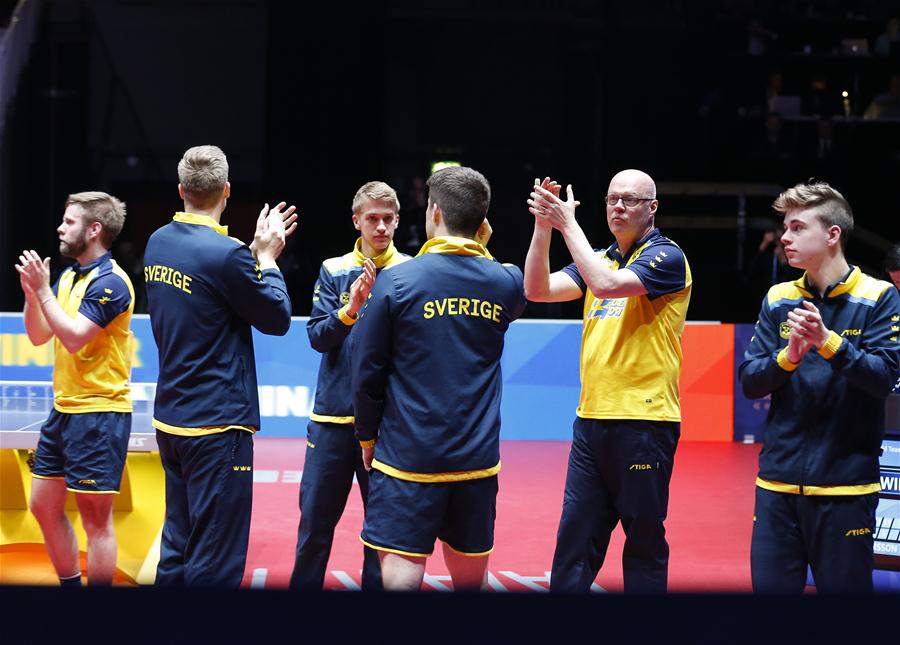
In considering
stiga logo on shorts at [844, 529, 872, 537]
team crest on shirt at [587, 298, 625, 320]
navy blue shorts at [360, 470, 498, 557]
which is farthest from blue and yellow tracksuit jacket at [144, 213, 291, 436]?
stiga logo on shorts at [844, 529, 872, 537]

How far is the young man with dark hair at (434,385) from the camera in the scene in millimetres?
3281

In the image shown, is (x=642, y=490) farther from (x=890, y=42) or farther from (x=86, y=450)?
(x=890, y=42)

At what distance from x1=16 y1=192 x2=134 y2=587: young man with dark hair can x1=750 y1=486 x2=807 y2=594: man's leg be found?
8.53ft

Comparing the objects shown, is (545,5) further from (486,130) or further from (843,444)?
(843,444)

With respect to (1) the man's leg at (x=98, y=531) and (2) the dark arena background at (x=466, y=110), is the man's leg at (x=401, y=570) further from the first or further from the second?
(2) the dark arena background at (x=466, y=110)

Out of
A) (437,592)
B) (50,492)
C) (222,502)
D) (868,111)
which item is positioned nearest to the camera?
(437,592)

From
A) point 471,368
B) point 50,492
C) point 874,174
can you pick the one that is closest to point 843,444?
point 471,368

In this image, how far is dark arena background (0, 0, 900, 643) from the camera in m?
14.5

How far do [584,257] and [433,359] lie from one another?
84cm

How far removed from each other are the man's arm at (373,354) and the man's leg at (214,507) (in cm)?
71

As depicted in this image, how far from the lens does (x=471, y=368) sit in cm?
332

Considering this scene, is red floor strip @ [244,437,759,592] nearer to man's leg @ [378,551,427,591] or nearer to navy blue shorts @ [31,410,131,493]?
man's leg @ [378,551,427,591]

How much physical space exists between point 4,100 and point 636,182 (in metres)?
12.4

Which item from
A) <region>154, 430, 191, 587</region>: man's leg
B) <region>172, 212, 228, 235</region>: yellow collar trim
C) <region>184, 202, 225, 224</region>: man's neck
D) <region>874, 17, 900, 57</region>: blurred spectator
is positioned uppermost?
<region>874, 17, 900, 57</region>: blurred spectator
